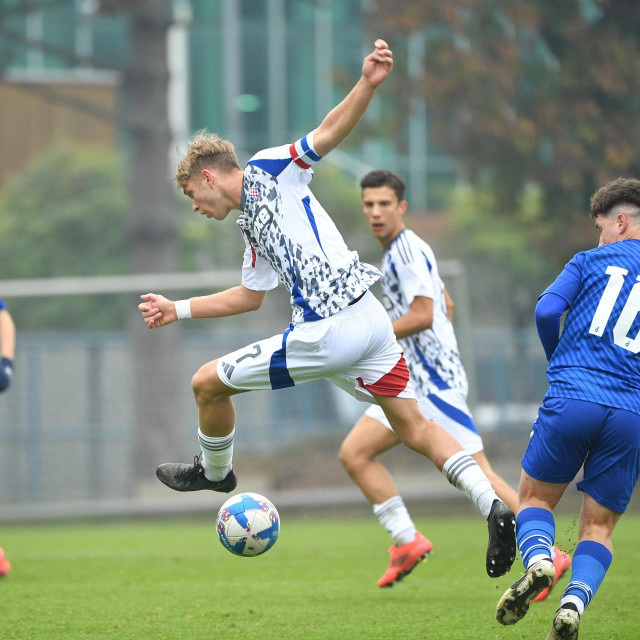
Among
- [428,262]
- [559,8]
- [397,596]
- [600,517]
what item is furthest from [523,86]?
[600,517]

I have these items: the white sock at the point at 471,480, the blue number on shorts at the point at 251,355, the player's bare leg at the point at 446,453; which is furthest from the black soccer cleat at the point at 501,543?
the blue number on shorts at the point at 251,355

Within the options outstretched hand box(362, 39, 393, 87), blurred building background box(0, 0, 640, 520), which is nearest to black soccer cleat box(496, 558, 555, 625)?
outstretched hand box(362, 39, 393, 87)

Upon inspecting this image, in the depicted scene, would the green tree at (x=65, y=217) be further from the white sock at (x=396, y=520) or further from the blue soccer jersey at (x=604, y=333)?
the blue soccer jersey at (x=604, y=333)

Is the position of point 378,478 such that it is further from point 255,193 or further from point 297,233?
point 255,193

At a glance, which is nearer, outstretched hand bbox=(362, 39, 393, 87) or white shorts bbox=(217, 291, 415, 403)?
outstretched hand bbox=(362, 39, 393, 87)

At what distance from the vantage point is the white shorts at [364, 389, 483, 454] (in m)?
7.15

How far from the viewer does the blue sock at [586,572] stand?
477 cm

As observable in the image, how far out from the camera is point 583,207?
15938 millimetres

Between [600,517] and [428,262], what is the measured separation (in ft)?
8.74

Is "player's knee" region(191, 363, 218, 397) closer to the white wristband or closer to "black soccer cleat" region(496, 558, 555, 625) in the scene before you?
the white wristband

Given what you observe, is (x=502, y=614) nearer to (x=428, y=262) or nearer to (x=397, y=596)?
(x=397, y=596)

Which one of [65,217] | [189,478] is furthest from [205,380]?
[65,217]

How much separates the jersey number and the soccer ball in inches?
84.1

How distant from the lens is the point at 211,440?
19.7 feet
